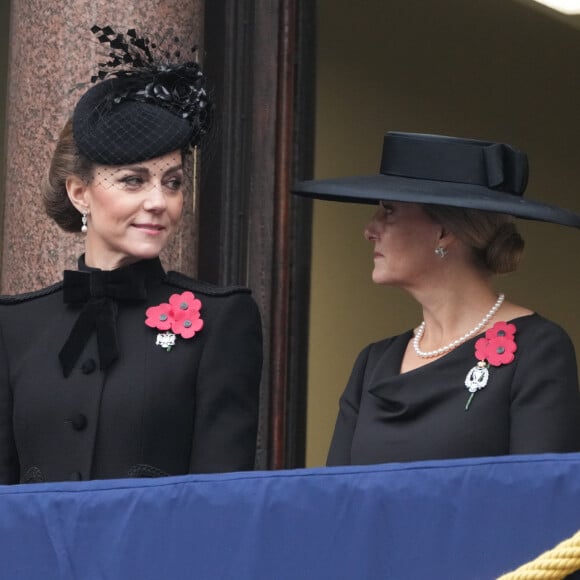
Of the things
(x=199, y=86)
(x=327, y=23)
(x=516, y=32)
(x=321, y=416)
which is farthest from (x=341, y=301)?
(x=199, y=86)

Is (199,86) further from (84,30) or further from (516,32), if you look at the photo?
(516,32)

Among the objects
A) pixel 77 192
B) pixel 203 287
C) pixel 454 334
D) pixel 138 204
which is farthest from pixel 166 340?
pixel 454 334

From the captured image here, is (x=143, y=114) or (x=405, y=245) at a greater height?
(x=143, y=114)

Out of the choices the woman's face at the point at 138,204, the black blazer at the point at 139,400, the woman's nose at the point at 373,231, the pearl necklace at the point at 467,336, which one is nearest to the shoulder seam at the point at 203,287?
the black blazer at the point at 139,400

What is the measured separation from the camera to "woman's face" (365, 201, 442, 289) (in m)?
3.72

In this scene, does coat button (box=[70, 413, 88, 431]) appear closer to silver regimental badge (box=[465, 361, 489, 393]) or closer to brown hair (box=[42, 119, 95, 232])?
brown hair (box=[42, 119, 95, 232])

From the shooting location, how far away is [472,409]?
136 inches

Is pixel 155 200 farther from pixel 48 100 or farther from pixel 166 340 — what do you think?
pixel 48 100

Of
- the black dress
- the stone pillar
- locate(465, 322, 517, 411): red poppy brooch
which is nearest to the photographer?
the black dress

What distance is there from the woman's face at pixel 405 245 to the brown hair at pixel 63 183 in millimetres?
724

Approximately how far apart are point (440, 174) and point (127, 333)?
83 cm

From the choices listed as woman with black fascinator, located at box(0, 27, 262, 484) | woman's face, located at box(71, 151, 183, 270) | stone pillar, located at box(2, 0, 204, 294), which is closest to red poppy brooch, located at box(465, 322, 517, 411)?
woman with black fascinator, located at box(0, 27, 262, 484)

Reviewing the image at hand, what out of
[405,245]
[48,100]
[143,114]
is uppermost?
[48,100]

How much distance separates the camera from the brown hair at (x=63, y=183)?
12.5 feet
